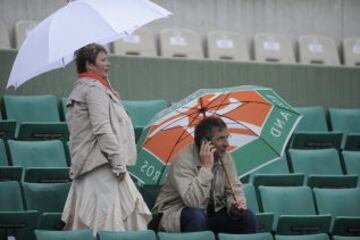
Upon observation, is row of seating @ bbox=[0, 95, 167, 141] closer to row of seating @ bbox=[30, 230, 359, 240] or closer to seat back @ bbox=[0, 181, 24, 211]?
seat back @ bbox=[0, 181, 24, 211]

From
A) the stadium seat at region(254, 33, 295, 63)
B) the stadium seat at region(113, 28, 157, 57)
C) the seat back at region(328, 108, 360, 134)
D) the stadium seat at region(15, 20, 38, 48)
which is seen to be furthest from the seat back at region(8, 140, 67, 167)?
the stadium seat at region(254, 33, 295, 63)

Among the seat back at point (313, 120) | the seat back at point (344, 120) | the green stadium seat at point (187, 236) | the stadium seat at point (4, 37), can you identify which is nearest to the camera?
the green stadium seat at point (187, 236)

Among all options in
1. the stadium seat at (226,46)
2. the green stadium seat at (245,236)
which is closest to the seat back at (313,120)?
the stadium seat at (226,46)

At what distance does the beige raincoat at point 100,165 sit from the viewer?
8.33 m

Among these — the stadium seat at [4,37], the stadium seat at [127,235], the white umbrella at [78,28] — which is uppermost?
the white umbrella at [78,28]

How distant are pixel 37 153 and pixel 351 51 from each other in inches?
204

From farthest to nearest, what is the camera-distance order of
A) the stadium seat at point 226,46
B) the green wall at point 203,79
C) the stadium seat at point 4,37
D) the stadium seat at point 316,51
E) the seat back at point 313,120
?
the stadium seat at point 316,51 < the stadium seat at point 226,46 < the stadium seat at point 4,37 < the seat back at point 313,120 < the green wall at point 203,79

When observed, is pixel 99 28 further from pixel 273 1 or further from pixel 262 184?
pixel 273 1

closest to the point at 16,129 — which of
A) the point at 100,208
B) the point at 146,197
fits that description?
the point at 146,197

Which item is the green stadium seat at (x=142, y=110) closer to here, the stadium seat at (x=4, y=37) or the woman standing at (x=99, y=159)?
the stadium seat at (x=4, y=37)

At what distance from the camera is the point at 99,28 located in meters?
8.33

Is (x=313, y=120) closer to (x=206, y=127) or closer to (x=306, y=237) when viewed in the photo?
(x=206, y=127)

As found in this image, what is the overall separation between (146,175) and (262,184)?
1.14m

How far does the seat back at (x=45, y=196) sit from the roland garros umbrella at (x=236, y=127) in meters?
0.52
